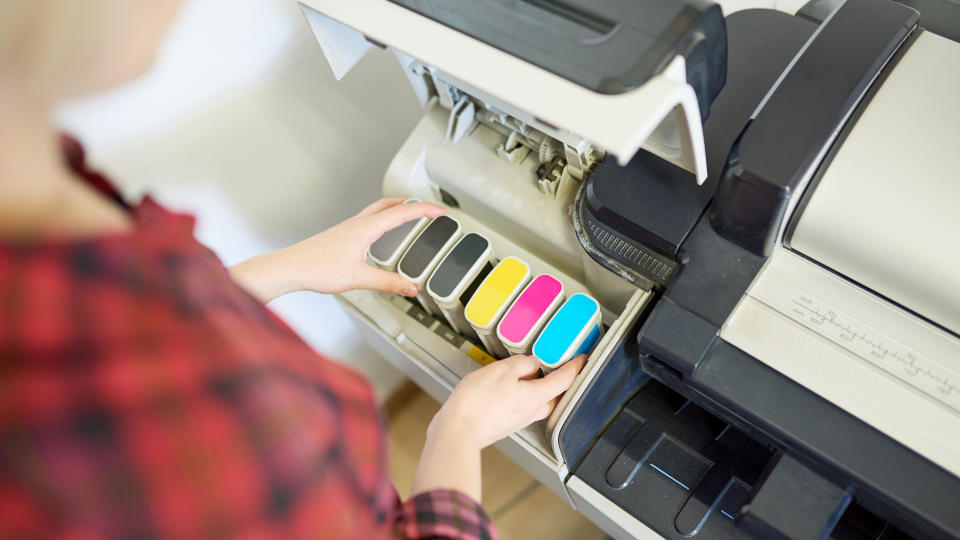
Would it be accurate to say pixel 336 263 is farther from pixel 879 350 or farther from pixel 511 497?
pixel 511 497

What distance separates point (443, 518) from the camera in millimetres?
553

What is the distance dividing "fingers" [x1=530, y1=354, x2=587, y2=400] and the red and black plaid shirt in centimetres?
34

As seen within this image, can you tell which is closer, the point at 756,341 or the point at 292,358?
the point at 292,358

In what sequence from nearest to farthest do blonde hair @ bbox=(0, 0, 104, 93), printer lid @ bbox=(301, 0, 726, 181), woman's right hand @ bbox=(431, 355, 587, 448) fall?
blonde hair @ bbox=(0, 0, 104, 93)
printer lid @ bbox=(301, 0, 726, 181)
woman's right hand @ bbox=(431, 355, 587, 448)

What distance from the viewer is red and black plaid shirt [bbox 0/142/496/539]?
31 centimetres

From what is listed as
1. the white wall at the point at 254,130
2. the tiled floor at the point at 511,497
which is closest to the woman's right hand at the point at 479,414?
the white wall at the point at 254,130

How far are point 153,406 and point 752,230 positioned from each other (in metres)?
0.56

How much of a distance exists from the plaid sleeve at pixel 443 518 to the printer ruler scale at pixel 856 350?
1.03 ft

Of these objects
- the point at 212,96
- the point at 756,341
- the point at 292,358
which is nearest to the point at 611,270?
the point at 756,341

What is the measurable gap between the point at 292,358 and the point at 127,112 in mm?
588

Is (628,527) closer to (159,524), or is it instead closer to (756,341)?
(756,341)

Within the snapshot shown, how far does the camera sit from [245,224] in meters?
1.07

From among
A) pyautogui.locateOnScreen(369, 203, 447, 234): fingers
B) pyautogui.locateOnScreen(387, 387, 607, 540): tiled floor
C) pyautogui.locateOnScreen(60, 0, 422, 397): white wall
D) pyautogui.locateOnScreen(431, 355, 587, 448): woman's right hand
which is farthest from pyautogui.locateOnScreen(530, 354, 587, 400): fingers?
pyautogui.locateOnScreen(387, 387, 607, 540): tiled floor

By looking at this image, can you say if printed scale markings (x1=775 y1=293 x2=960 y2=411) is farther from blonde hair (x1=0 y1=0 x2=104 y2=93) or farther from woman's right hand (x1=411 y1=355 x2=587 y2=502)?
blonde hair (x1=0 y1=0 x2=104 y2=93)
